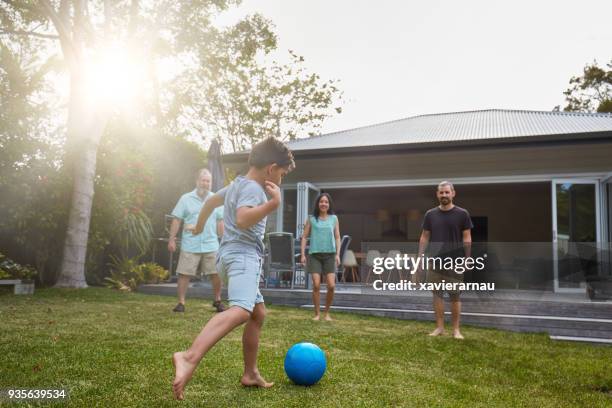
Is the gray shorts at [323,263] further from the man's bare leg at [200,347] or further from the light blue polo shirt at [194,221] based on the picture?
the man's bare leg at [200,347]

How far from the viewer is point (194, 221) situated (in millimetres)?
5969

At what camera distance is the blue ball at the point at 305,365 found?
287cm

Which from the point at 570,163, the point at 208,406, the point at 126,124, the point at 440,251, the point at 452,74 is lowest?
the point at 208,406

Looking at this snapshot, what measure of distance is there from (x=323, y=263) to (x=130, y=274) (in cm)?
503

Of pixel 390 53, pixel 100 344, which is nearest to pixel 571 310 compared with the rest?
pixel 100 344

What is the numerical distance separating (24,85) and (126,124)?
2581 mm

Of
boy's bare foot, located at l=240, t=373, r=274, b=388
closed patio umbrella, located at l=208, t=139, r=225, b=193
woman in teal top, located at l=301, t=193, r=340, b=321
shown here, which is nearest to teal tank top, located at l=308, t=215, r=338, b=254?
woman in teal top, located at l=301, t=193, r=340, b=321

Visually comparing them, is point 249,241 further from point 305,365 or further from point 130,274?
point 130,274

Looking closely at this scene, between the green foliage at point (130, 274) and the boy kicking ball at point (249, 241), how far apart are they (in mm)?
6930

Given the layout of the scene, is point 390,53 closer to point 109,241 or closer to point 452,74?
point 452,74

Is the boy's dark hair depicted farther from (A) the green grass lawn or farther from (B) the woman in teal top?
(B) the woman in teal top

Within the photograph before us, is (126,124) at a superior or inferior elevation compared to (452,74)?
inferior

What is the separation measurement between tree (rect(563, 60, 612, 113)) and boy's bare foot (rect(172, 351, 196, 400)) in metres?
25.4

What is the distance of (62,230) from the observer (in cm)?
876
